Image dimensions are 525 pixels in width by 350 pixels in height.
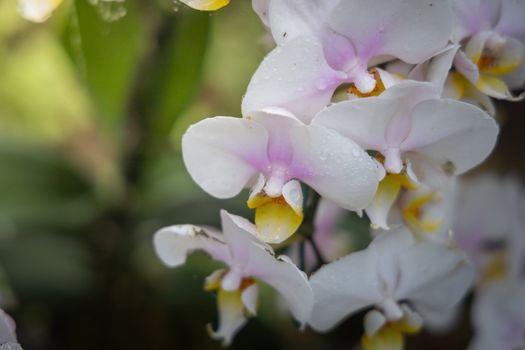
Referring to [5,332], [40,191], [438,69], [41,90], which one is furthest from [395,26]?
[41,90]

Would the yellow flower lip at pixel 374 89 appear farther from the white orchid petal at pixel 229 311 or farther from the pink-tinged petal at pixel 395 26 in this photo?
the white orchid petal at pixel 229 311

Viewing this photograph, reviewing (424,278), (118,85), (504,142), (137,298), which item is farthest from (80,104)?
(424,278)

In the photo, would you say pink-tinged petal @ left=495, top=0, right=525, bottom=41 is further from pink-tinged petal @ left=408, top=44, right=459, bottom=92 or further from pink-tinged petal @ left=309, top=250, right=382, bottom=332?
pink-tinged petal @ left=309, top=250, right=382, bottom=332

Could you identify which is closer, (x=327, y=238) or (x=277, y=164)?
(x=277, y=164)

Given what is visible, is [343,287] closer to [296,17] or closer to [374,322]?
[374,322]

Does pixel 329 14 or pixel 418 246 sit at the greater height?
pixel 329 14

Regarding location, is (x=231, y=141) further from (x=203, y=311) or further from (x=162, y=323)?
(x=162, y=323)

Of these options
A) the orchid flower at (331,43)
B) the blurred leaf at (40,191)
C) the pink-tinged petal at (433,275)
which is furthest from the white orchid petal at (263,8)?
the blurred leaf at (40,191)

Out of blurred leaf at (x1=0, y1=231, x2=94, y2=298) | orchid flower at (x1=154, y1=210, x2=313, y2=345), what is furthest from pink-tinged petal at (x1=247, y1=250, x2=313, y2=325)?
blurred leaf at (x1=0, y1=231, x2=94, y2=298)
